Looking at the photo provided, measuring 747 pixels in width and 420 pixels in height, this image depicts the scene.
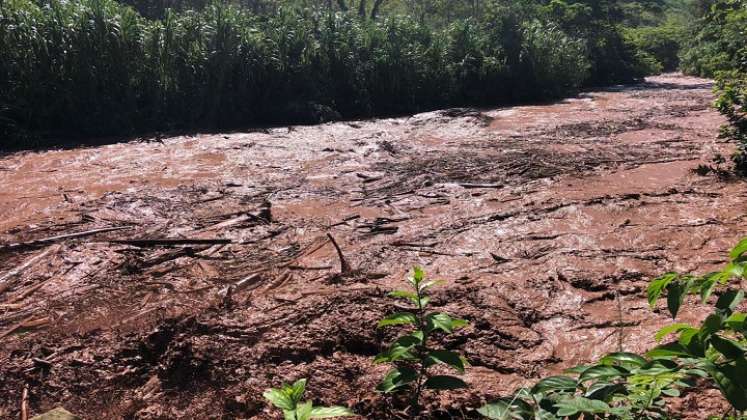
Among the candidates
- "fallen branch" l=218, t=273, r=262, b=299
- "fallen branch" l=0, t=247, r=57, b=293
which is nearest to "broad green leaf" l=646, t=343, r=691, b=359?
"fallen branch" l=218, t=273, r=262, b=299

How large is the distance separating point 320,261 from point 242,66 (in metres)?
8.62

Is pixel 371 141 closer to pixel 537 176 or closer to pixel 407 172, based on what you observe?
pixel 407 172

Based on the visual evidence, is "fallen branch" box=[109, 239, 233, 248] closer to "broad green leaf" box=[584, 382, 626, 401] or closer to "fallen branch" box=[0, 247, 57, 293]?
"fallen branch" box=[0, 247, 57, 293]

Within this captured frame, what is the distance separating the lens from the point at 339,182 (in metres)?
6.72

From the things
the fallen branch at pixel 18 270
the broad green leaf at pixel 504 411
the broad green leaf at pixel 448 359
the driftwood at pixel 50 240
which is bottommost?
the fallen branch at pixel 18 270

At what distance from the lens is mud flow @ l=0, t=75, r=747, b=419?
9.04 ft

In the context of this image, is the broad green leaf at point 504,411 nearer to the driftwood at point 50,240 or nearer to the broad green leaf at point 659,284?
the broad green leaf at point 659,284

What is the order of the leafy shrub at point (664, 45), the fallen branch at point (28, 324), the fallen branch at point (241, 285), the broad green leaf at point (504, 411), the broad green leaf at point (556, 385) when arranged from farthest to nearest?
1. the leafy shrub at point (664, 45)
2. the fallen branch at point (241, 285)
3. the fallen branch at point (28, 324)
4. the broad green leaf at point (504, 411)
5. the broad green leaf at point (556, 385)

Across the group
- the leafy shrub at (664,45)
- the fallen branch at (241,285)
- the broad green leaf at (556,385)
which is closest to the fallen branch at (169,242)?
the fallen branch at (241,285)

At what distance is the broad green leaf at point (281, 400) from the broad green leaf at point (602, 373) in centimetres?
63

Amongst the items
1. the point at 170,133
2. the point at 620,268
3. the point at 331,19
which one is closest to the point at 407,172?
the point at 620,268

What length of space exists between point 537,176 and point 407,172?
5.41 ft

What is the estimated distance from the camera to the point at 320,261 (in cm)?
422

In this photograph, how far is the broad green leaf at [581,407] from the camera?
95cm
